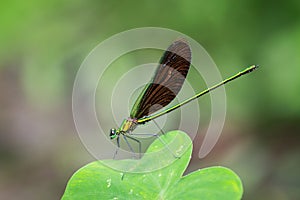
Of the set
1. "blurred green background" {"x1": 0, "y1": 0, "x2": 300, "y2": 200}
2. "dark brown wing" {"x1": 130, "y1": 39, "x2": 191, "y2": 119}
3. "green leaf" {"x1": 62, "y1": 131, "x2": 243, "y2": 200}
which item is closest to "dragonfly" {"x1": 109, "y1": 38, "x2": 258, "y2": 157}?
"dark brown wing" {"x1": 130, "y1": 39, "x2": 191, "y2": 119}

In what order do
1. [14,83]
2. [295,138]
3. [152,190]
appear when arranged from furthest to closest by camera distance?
[14,83], [295,138], [152,190]

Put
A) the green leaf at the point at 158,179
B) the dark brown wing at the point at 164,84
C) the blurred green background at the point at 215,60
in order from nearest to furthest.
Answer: the green leaf at the point at 158,179 < the dark brown wing at the point at 164,84 < the blurred green background at the point at 215,60

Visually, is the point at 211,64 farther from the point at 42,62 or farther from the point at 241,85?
the point at 42,62

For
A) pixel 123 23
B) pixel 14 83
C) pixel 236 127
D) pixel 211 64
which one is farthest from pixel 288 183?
pixel 14 83

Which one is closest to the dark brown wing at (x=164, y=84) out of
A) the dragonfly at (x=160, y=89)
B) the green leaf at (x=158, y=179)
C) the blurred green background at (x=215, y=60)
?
the dragonfly at (x=160, y=89)

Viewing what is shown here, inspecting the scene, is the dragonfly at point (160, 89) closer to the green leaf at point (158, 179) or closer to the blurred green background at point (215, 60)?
the green leaf at point (158, 179)

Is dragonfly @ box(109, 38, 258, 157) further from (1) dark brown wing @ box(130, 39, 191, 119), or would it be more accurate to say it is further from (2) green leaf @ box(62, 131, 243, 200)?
(2) green leaf @ box(62, 131, 243, 200)
